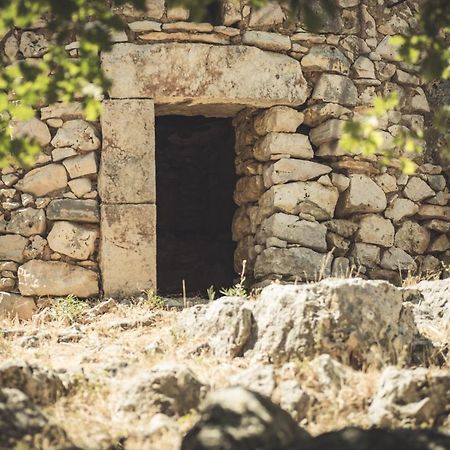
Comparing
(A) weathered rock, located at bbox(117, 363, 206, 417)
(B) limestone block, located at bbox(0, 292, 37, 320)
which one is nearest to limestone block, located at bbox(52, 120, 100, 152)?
(B) limestone block, located at bbox(0, 292, 37, 320)

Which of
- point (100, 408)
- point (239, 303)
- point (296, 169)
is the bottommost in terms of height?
point (100, 408)

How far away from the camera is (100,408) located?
363 cm

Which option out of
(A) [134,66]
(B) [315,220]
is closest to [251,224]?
(B) [315,220]

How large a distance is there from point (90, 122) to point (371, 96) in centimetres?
227

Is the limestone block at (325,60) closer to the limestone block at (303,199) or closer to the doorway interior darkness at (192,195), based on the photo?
the limestone block at (303,199)

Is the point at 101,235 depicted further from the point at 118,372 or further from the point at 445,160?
the point at 445,160

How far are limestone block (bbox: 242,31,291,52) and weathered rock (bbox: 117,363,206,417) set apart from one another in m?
3.38

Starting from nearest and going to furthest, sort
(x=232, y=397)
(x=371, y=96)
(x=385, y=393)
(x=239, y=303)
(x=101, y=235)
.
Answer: (x=232, y=397) < (x=385, y=393) < (x=239, y=303) < (x=101, y=235) < (x=371, y=96)

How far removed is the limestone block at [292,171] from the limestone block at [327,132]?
204 millimetres

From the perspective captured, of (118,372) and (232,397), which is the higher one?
(232,397)

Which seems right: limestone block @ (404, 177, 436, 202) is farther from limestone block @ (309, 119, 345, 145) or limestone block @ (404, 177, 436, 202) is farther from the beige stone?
limestone block @ (309, 119, 345, 145)

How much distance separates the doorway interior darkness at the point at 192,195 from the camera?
9727 millimetres

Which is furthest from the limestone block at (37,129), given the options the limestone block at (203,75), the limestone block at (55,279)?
the limestone block at (55,279)

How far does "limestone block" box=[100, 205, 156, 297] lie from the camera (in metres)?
6.04
